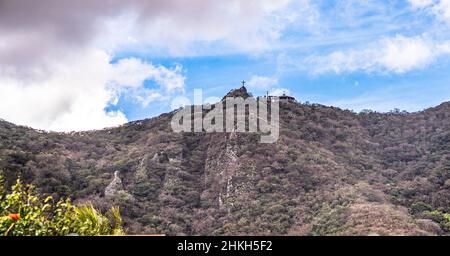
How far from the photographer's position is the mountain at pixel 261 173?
1468 inches

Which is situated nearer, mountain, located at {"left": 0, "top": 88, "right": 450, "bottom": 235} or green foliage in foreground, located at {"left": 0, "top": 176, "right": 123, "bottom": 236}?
green foliage in foreground, located at {"left": 0, "top": 176, "right": 123, "bottom": 236}

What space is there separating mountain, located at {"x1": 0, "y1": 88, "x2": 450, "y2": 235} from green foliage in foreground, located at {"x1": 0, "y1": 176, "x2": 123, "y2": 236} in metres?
28.4

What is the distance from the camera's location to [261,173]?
151ft

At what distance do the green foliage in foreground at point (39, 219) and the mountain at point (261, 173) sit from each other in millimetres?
28392

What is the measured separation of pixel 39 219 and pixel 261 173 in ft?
135

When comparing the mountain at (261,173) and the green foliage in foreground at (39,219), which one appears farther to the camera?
the mountain at (261,173)

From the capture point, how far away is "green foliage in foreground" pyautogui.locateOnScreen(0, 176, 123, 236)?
15.2 ft

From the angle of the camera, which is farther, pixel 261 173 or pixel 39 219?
pixel 261 173

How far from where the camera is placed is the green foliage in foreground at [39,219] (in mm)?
4625

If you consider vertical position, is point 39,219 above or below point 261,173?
below

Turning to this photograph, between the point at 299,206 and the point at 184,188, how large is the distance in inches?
388

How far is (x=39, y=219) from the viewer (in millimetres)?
5066

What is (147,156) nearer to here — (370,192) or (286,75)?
(286,75)

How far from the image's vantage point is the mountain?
3728cm
